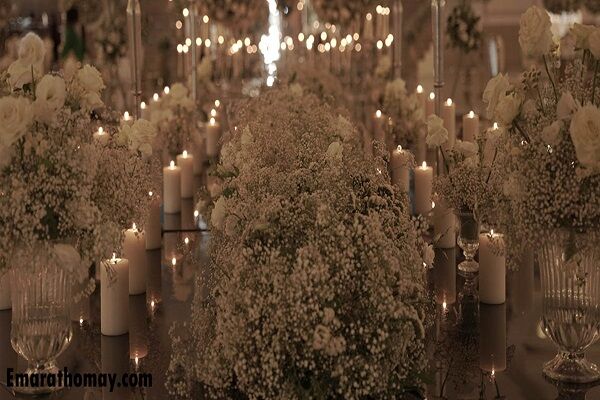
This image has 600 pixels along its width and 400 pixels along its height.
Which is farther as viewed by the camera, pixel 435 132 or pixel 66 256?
pixel 435 132

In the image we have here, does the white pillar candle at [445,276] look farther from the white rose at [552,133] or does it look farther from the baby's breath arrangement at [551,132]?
the white rose at [552,133]

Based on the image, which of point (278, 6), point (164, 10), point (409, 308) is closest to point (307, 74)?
point (278, 6)

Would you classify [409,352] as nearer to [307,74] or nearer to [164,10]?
[307,74]

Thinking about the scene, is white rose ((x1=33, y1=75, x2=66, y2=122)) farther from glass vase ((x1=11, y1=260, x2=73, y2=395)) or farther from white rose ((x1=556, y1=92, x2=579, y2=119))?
white rose ((x1=556, y1=92, x2=579, y2=119))

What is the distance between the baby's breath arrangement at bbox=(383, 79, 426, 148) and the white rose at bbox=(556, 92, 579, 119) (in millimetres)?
2682

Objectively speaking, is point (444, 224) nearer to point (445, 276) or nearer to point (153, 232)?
point (445, 276)

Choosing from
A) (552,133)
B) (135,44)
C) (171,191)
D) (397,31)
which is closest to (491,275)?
(552,133)

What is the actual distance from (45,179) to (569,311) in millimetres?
1110

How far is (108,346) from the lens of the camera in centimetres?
254

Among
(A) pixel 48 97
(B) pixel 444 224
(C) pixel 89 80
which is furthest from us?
(B) pixel 444 224

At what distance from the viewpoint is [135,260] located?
2.93 meters

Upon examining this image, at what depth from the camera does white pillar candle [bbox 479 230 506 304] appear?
2.79 meters

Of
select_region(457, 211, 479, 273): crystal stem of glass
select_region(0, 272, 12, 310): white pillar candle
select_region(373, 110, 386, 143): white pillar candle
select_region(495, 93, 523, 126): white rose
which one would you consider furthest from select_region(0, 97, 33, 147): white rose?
select_region(373, 110, 386, 143): white pillar candle

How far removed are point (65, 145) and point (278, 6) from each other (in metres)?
6.77
